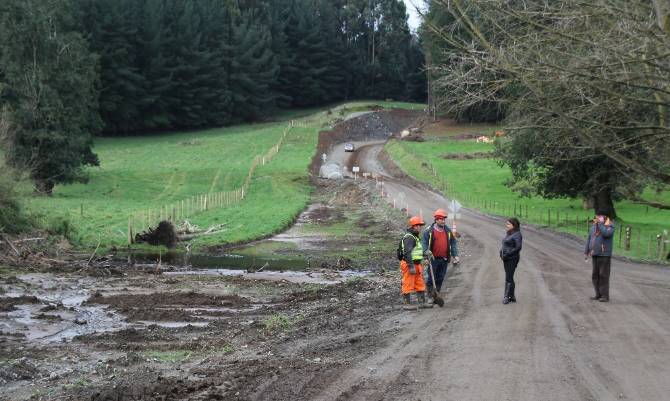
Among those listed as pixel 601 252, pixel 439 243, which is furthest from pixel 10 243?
pixel 601 252

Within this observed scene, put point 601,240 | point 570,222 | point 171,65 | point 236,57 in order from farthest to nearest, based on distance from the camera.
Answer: point 236,57, point 171,65, point 570,222, point 601,240

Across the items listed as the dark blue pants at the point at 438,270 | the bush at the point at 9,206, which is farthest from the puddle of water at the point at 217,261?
the dark blue pants at the point at 438,270

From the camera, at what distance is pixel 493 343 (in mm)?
13648

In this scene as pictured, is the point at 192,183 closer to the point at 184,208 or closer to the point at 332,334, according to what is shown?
the point at 184,208

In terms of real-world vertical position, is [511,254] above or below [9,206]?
above

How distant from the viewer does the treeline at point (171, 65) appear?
186ft

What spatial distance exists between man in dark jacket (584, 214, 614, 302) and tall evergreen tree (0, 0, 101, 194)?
1749 inches

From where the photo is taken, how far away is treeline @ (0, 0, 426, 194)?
2237 inches

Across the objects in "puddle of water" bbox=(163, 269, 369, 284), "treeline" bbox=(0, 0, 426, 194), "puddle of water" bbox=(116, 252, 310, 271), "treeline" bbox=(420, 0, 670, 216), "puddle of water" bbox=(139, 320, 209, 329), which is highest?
"treeline" bbox=(0, 0, 426, 194)

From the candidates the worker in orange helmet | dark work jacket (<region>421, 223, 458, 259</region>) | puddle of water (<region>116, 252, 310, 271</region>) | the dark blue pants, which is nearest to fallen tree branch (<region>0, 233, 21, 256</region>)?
puddle of water (<region>116, 252, 310, 271</region>)

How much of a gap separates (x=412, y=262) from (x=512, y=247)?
2353mm

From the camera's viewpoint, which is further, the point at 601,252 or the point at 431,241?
the point at 601,252

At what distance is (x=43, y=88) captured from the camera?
56.5 meters

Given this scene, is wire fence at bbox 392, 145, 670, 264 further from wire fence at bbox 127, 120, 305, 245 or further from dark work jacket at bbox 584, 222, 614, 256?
wire fence at bbox 127, 120, 305, 245
